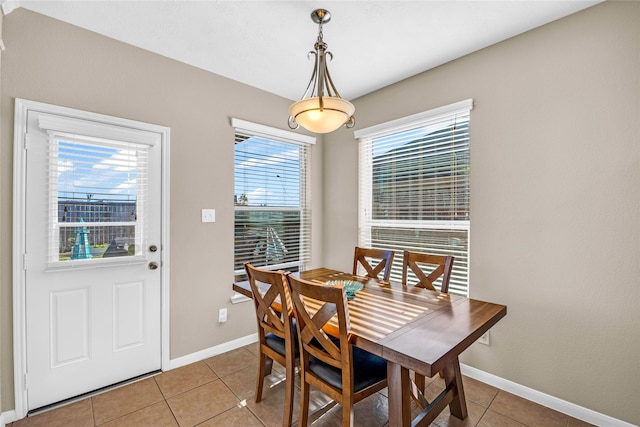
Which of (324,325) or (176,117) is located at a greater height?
(176,117)

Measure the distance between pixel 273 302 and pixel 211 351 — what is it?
134 centimetres

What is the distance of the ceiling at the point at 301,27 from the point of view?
1836 mm

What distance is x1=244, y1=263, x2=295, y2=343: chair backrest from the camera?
1.56m

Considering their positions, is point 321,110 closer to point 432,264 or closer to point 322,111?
point 322,111

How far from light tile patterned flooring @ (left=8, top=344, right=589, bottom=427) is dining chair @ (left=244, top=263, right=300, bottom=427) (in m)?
Result: 0.16

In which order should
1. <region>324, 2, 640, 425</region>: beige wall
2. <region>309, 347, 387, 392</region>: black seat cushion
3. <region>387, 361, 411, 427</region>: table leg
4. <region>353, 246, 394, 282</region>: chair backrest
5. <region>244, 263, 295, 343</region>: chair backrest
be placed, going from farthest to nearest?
<region>353, 246, 394, 282</region>: chair backrest, <region>324, 2, 640, 425</region>: beige wall, <region>244, 263, 295, 343</region>: chair backrest, <region>309, 347, 387, 392</region>: black seat cushion, <region>387, 361, 411, 427</region>: table leg

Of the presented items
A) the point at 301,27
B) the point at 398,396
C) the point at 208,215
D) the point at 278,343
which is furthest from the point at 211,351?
the point at 301,27

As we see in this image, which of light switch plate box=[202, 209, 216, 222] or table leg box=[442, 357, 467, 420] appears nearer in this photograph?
table leg box=[442, 357, 467, 420]

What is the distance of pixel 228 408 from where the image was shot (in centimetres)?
193

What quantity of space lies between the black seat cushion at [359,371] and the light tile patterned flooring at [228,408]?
330mm

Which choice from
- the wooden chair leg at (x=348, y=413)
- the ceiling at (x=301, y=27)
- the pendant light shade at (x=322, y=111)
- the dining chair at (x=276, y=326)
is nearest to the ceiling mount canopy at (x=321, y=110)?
the pendant light shade at (x=322, y=111)

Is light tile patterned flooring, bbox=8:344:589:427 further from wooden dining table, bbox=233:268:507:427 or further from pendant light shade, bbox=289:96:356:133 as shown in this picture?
pendant light shade, bbox=289:96:356:133

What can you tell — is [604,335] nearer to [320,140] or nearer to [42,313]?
[320,140]

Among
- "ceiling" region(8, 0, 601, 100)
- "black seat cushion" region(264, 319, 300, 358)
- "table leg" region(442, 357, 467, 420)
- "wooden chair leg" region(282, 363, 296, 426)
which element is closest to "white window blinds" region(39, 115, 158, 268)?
"ceiling" region(8, 0, 601, 100)
